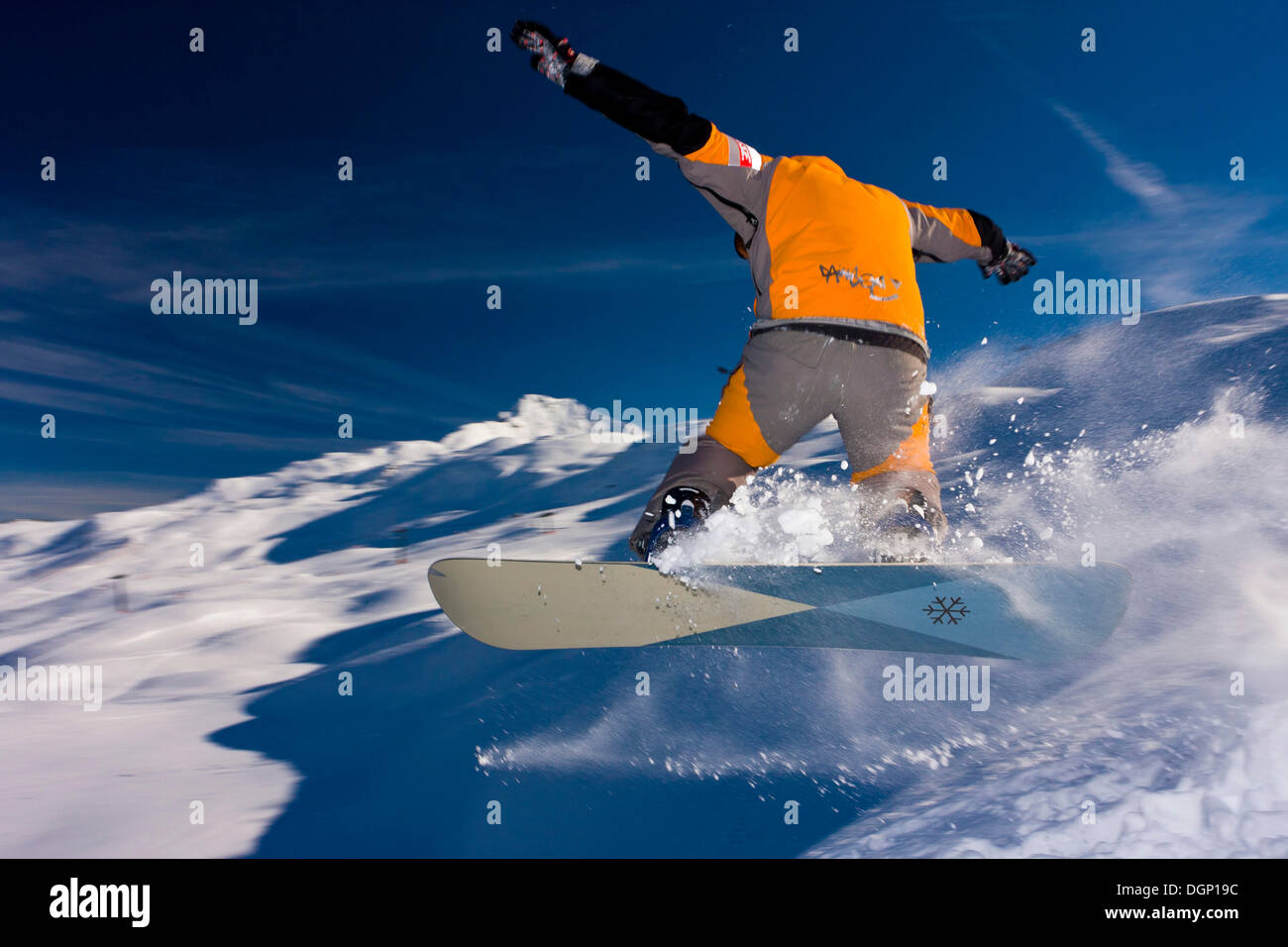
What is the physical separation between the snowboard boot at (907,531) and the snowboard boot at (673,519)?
2.71 ft

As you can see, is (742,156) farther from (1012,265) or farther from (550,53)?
(1012,265)

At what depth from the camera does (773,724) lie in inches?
110

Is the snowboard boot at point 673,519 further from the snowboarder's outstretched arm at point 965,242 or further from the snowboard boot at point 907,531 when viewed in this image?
the snowboarder's outstretched arm at point 965,242

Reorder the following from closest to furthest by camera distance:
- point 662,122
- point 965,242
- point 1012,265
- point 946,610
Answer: point 662,122 → point 946,610 → point 965,242 → point 1012,265


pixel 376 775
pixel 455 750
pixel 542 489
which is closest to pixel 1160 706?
pixel 455 750

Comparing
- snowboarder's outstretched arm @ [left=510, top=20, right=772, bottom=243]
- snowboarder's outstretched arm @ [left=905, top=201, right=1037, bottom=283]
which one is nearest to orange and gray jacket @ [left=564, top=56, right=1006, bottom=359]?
snowboarder's outstretched arm @ [left=510, top=20, right=772, bottom=243]

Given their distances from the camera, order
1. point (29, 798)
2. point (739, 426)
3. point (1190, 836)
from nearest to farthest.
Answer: point (1190, 836) → point (739, 426) → point (29, 798)

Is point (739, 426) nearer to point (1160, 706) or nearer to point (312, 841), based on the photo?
point (1160, 706)

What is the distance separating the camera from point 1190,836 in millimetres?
1657

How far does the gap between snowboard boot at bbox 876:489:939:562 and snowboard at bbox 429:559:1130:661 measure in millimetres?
80

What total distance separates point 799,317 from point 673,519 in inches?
38.7

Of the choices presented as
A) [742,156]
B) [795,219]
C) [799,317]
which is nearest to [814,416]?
[799,317]

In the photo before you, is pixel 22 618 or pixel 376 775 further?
pixel 22 618

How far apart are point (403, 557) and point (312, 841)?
21.3 ft
